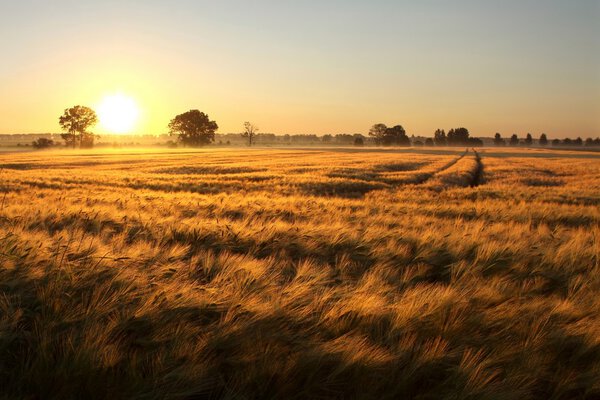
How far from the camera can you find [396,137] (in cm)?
17812

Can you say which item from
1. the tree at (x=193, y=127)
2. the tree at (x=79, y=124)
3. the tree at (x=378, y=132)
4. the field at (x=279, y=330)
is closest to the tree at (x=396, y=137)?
the tree at (x=378, y=132)

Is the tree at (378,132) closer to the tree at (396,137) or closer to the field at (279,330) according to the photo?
the tree at (396,137)

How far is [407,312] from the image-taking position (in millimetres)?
2689

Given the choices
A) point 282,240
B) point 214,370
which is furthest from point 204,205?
point 214,370

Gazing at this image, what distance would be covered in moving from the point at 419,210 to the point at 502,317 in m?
7.73

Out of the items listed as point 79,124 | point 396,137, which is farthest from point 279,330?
point 396,137

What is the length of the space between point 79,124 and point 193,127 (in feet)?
104

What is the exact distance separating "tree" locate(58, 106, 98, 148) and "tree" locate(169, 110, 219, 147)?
79.9ft

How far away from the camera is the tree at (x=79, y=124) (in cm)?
10700

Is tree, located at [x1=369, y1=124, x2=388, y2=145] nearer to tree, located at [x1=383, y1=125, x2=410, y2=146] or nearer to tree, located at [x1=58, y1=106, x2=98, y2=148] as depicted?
tree, located at [x1=383, y1=125, x2=410, y2=146]

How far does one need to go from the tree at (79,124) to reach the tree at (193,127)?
2436 centimetres

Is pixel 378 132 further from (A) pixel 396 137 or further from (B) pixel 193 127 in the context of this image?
(B) pixel 193 127

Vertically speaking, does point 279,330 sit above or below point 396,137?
below

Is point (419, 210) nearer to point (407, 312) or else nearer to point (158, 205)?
point (158, 205)
